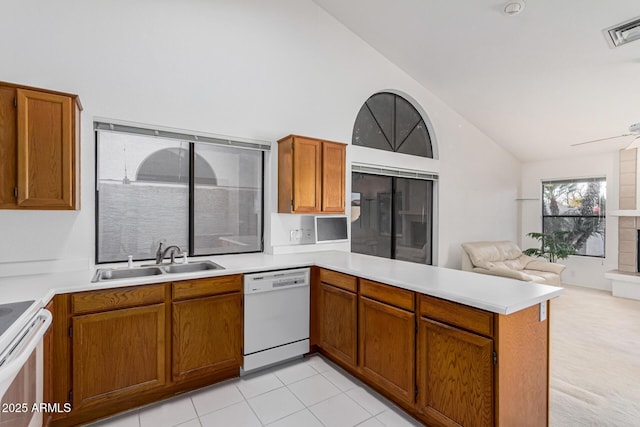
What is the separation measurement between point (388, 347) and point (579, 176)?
580 centimetres

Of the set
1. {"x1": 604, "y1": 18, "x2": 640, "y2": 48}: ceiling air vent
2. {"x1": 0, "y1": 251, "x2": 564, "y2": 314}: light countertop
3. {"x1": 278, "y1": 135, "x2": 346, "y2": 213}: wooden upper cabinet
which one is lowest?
A: {"x1": 0, "y1": 251, "x2": 564, "y2": 314}: light countertop

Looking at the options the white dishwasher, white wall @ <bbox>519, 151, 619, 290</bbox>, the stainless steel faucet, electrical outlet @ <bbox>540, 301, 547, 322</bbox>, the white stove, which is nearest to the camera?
the white stove

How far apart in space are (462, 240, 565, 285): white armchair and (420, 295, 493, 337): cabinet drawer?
332 centimetres

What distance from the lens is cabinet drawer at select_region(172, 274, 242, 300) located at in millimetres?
2287

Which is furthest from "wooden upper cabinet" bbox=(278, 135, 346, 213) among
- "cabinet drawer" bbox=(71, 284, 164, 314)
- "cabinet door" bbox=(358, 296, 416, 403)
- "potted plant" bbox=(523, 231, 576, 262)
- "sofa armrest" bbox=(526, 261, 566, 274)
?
"potted plant" bbox=(523, 231, 576, 262)

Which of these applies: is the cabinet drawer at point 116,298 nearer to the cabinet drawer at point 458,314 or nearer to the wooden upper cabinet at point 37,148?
the wooden upper cabinet at point 37,148

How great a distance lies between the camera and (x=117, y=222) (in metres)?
2.76

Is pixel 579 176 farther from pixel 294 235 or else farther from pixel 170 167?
pixel 170 167

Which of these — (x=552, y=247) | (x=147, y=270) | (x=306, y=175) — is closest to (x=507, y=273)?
(x=552, y=247)

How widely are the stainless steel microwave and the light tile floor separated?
145 centimetres

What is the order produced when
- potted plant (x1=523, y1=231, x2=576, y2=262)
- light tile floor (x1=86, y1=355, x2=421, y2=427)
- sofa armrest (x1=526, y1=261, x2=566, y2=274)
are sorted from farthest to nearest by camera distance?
1. potted plant (x1=523, y1=231, x2=576, y2=262)
2. sofa armrest (x1=526, y1=261, x2=566, y2=274)
3. light tile floor (x1=86, y1=355, x2=421, y2=427)

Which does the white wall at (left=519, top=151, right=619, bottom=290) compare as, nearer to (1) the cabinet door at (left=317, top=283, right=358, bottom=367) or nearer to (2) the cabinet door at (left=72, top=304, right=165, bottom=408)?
(1) the cabinet door at (left=317, top=283, right=358, bottom=367)

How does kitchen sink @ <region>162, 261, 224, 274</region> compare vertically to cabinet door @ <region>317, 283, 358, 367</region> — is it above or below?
above

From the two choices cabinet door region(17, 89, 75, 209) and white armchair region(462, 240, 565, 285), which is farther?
white armchair region(462, 240, 565, 285)
